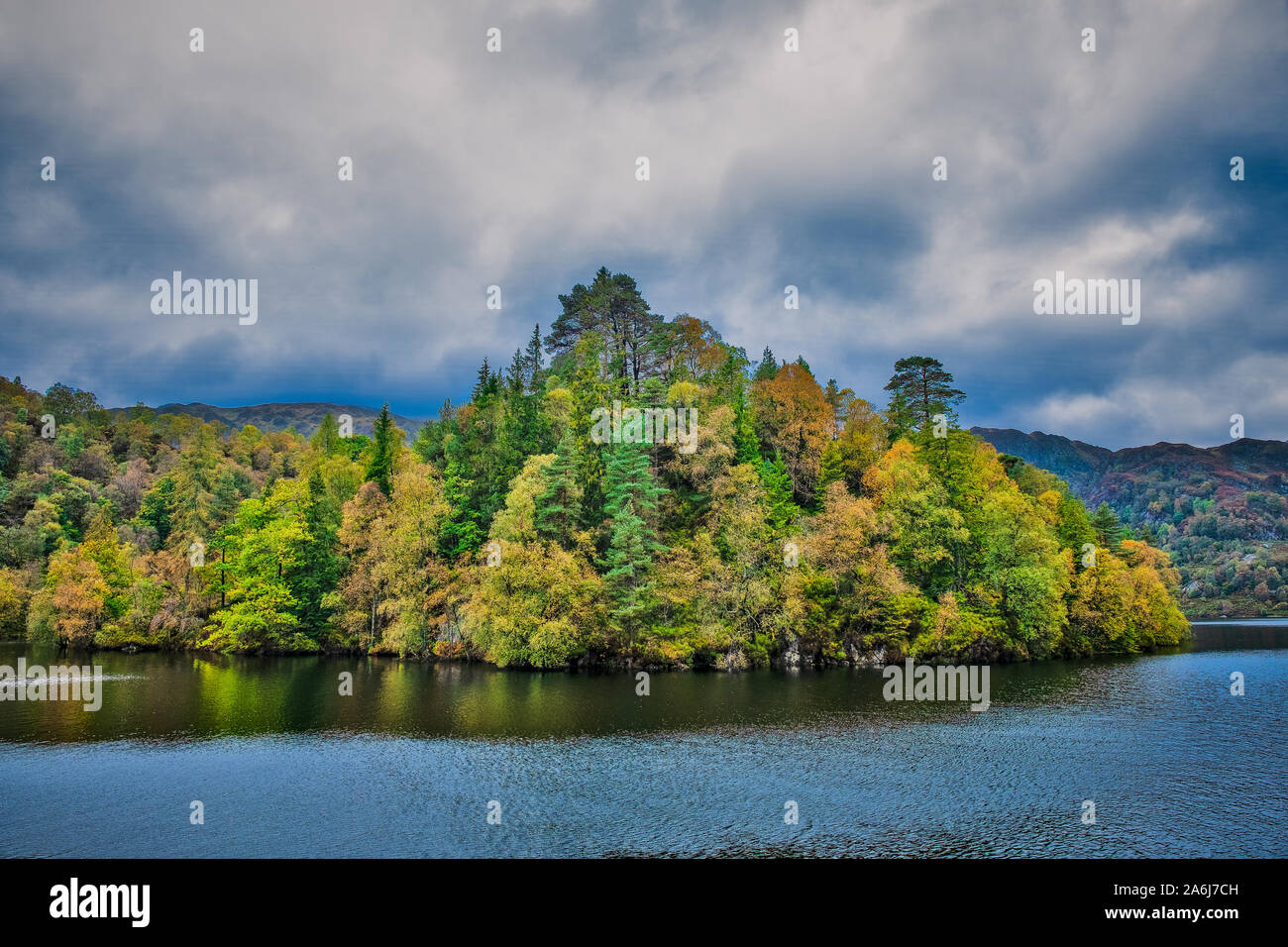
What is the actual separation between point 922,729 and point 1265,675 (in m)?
40.5

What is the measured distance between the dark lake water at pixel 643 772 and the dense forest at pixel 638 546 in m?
10.4

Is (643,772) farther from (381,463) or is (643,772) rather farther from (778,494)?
(381,463)

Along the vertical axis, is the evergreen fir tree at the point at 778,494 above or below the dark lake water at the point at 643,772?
above

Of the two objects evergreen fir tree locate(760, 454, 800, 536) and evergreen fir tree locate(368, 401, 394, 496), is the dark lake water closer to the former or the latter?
evergreen fir tree locate(760, 454, 800, 536)

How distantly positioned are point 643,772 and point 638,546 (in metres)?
29.3

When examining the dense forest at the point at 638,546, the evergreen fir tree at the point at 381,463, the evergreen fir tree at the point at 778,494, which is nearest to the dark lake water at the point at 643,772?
the dense forest at the point at 638,546

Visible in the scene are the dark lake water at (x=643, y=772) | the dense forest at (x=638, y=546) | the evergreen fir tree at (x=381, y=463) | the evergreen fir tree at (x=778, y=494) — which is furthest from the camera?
the evergreen fir tree at (x=381, y=463)

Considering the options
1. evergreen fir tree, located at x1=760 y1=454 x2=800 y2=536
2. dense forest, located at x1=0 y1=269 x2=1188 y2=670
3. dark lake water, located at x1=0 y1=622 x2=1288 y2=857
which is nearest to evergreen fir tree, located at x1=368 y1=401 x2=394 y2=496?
dense forest, located at x1=0 y1=269 x2=1188 y2=670

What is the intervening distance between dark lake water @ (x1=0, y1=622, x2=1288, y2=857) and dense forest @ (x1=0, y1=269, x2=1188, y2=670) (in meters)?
10.4

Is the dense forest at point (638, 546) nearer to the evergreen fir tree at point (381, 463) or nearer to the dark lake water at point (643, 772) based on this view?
the evergreen fir tree at point (381, 463)

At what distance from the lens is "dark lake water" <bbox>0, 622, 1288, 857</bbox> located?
22.1 m

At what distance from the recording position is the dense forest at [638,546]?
5806 cm

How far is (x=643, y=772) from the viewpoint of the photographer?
94.4ft
